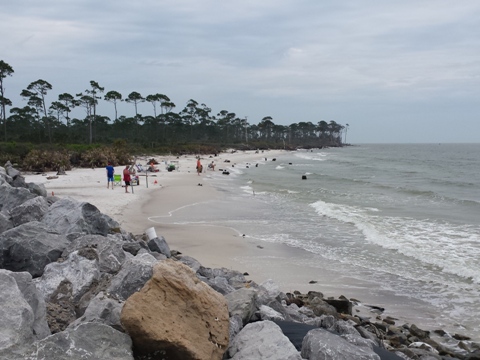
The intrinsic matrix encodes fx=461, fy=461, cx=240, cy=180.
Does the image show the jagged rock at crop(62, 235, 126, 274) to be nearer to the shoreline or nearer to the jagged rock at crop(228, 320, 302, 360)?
the jagged rock at crop(228, 320, 302, 360)

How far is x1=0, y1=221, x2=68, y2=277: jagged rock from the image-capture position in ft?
18.4

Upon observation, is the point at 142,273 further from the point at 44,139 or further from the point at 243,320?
the point at 44,139

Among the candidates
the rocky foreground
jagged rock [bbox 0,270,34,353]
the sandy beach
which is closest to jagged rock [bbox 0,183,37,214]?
the rocky foreground

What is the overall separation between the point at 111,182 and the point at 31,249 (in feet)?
62.6

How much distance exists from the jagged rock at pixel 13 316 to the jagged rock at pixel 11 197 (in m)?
6.22

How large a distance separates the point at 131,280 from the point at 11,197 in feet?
19.5

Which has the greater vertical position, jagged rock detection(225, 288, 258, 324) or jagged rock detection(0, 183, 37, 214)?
jagged rock detection(0, 183, 37, 214)

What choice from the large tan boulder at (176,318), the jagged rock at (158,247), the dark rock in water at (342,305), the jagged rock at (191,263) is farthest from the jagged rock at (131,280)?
the dark rock in water at (342,305)

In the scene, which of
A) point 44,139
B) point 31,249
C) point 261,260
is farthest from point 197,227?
point 44,139

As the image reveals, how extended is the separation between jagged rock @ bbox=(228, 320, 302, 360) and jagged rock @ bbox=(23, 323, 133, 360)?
1.07 meters

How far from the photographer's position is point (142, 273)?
4.70 metres

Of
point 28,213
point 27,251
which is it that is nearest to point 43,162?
point 28,213

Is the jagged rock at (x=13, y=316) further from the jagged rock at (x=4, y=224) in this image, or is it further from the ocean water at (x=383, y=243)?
the ocean water at (x=383, y=243)

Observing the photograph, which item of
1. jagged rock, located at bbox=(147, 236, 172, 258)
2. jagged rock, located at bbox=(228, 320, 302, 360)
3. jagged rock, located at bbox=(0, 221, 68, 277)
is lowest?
jagged rock, located at bbox=(147, 236, 172, 258)
